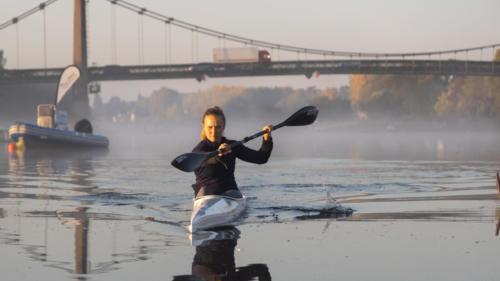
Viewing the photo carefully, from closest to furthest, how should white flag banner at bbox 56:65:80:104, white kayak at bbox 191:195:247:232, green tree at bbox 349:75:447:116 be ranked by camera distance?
white kayak at bbox 191:195:247:232 → white flag banner at bbox 56:65:80:104 → green tree at bbox 349:75:447:116

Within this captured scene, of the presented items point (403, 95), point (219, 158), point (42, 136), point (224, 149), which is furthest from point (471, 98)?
point (224, 149)

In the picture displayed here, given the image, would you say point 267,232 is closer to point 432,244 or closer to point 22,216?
point 432,244

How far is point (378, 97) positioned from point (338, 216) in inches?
5966

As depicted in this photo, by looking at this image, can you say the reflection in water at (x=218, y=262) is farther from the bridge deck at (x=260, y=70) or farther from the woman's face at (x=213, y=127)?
the bridge deck at (x=260, y=70)

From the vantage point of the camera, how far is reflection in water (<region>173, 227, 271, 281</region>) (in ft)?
31.1

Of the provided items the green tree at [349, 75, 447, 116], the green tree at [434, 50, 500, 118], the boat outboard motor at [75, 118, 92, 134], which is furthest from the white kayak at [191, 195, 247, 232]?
the green tree at [349, 75, 447, 116]

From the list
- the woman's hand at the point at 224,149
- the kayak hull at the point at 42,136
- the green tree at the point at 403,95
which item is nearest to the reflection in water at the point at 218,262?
the woman's hand at the point at 224,149

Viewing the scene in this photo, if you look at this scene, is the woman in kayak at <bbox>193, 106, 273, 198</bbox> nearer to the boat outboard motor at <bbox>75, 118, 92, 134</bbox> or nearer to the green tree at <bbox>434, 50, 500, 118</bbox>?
the boat outboard motor at <bbox>75, 118, 92, 134</bbox>

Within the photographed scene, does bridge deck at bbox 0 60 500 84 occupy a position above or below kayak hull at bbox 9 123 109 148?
above

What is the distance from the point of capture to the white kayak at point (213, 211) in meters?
13.7

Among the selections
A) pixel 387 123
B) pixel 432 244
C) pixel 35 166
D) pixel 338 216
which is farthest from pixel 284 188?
pixel 387 123

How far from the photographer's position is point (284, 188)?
23.7 metres

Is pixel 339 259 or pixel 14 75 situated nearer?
pixel 339 259

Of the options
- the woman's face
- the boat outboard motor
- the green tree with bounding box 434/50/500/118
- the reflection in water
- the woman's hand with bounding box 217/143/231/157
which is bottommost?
the reflection in water
